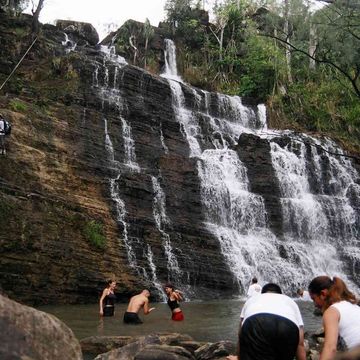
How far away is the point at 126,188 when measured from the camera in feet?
75.4

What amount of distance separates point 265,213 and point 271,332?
21.9 m

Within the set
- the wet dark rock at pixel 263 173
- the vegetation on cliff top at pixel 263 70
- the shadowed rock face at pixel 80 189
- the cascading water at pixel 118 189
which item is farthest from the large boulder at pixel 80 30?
the wet dark rock at pixel 263 173

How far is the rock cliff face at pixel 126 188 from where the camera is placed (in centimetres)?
1900

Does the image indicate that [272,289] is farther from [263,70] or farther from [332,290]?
[263,70]

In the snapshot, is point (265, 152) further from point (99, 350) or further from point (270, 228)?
point (99, 350)

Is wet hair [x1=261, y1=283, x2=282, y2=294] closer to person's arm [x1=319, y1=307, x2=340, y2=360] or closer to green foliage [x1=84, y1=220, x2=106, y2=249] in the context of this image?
person's arm [x1=319, y1=307, x2=340, y2=360]

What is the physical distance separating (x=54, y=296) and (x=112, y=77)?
1510 centimetres

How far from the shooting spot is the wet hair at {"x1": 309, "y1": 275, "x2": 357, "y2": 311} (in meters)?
4.22

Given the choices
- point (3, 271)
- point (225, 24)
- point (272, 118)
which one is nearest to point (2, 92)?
point (3, 271)

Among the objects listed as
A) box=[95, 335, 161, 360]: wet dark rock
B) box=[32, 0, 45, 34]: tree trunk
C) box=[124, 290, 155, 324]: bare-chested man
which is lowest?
box=[95, 335, 161, 360]: wet dark rock

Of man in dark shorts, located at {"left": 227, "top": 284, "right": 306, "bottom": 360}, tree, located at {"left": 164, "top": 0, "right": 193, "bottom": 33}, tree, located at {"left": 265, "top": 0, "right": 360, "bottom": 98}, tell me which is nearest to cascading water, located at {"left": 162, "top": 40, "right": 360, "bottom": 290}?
tree, located at {"left": 265, "top": 0, "right": 360, "bottom": 98}

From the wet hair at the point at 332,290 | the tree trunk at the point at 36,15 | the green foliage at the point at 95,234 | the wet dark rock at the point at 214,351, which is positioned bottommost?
the wet dark rock at the point at 214,351

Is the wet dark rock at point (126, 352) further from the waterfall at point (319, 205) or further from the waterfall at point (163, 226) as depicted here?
the waterfall at point (319, 205)

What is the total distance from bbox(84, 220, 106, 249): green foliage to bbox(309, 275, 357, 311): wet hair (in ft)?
53.8
